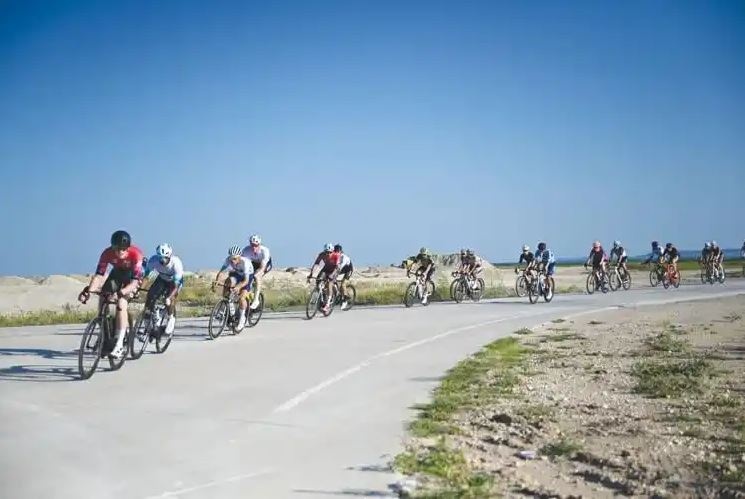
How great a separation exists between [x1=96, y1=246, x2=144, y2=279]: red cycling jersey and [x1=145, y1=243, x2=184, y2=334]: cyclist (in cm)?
160

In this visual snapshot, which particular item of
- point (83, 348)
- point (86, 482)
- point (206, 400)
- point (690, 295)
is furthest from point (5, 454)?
point (690, 295)

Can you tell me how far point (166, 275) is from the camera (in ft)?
43.6

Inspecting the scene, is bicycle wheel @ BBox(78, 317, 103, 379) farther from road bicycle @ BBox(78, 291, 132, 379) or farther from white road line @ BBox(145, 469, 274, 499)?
white road line @ BBox(145, 469, 274, 499)

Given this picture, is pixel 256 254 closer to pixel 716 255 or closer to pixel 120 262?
pixel 120 262

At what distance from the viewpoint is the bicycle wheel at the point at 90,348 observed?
1046cm

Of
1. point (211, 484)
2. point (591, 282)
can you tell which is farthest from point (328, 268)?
point (591, 282)

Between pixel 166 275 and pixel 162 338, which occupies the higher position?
pixel 166 275

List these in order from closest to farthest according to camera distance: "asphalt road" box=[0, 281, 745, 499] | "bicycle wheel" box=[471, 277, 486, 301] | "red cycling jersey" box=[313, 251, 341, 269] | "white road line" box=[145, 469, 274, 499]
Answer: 1. "white road line" box=[145, 469, 274, 499]
2. "asphalt road" box=[0, 281, 745, 499]
3. "red cycling jersey" box=[313, 251, 341, 269]
4. "bicycle wheel" box=[471, 277, 486, 301]

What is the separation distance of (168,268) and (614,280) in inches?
1203

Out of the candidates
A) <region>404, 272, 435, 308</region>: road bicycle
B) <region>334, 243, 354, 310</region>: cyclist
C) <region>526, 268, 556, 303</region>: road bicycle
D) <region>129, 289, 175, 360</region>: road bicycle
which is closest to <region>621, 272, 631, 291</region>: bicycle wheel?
<region>526, 268, 556, 303</region>: road bicycle

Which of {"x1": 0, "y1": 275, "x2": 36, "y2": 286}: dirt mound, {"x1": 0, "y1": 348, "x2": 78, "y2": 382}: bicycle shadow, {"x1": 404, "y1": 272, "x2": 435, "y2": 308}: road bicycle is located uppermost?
{"x1": 0, "y1": 275, "x2": 36, "y2": 286}: dirt mound

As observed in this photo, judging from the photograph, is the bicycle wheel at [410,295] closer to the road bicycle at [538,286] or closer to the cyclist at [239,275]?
the road bicycle at [538,286]

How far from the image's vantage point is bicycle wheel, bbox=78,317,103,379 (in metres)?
10.5

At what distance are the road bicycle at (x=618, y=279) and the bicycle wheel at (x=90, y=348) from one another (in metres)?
31.3
